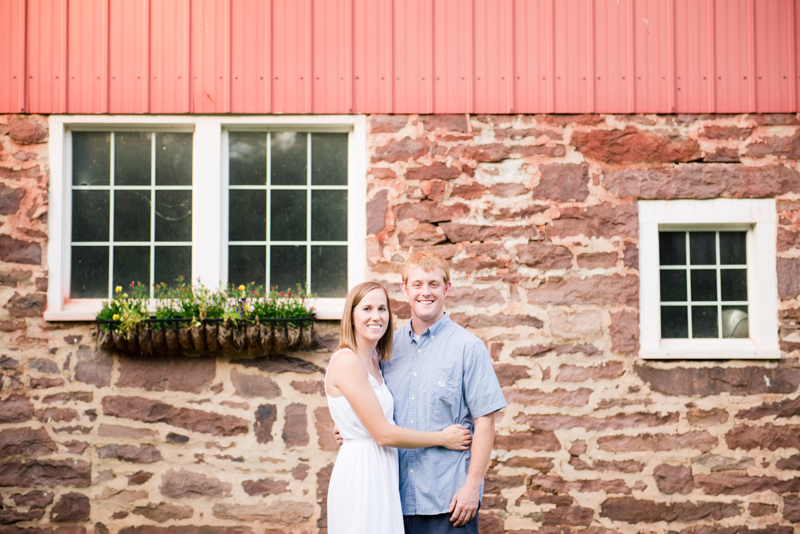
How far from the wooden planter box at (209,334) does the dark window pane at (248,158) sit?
3.50 feet

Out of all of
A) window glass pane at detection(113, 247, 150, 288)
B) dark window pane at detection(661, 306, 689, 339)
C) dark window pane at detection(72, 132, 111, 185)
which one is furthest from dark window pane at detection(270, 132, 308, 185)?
dark window pane at detection(661, 306, 689, 339)

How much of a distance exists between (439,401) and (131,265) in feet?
9.03

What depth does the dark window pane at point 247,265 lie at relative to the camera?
4.39 m

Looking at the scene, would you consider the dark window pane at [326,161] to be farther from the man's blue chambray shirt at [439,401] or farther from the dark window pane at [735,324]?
the dark window pane at [735,324]

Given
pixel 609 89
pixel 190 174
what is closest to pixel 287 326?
pixel 190 174

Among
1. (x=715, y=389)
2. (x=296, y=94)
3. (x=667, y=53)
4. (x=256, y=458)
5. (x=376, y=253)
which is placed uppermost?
(x=667, y=53)

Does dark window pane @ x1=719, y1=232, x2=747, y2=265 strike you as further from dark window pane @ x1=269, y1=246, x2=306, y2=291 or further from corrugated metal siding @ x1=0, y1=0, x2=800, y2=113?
dark window pane @ x1=269, y1=246, x2=306, y2=291

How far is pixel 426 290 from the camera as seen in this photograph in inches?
106

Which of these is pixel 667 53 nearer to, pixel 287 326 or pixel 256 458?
pixel 287 326

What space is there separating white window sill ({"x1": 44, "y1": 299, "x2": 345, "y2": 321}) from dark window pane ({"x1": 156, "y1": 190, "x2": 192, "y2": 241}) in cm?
63

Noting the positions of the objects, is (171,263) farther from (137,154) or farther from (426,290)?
(426,290)

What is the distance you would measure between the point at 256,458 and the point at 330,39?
2.90 meters

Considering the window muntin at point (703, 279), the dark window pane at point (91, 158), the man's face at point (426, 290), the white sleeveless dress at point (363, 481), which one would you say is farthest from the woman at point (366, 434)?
the dark window pane at point (91, 158)

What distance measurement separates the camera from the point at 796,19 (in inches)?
174
